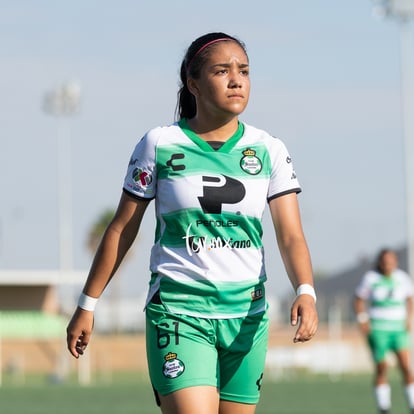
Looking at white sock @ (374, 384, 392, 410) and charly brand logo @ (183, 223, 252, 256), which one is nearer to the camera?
charly brand logo @ (183, 223, 252, 256)

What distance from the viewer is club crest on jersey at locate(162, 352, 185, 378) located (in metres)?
5.96

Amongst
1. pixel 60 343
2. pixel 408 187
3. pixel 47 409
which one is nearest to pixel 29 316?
pixel 60 343

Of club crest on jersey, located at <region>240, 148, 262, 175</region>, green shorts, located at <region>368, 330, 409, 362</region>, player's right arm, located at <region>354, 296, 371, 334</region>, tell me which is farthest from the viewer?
player's right arm, located at <region>354, 296, 371, 334</region>

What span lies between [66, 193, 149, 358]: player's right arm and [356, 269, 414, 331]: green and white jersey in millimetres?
12957

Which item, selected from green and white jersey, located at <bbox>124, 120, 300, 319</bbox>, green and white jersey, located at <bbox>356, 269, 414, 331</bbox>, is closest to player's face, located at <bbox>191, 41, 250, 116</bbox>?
green and white jersey, located at <bbox>124, 120, 300, 319</bbox>

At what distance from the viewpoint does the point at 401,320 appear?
19.0 meters

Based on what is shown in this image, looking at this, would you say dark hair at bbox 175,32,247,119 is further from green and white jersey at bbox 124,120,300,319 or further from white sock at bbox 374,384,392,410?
white sock at bbox 374,384,392,410

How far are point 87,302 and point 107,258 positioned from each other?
23cm

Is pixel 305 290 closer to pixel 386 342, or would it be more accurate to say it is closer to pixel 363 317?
pixel 386 342

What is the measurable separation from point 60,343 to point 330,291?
53.3 m

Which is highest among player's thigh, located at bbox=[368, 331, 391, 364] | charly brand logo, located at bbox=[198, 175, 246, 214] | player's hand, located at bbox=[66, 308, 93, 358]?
charly brand logo, located at bbox=[198, 175, 246, 214]

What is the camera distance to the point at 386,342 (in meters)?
18.9

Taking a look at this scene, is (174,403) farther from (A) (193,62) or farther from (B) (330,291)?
(B) (330,291)

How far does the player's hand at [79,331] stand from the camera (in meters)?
6.04
